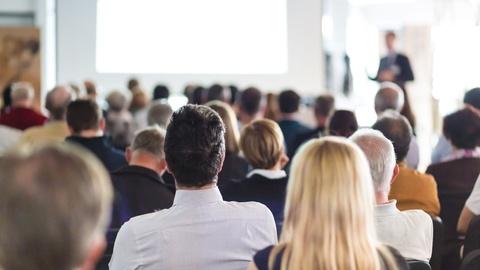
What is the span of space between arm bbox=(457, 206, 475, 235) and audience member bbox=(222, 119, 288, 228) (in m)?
0.84

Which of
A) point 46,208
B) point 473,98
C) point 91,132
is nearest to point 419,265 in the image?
point 46,208

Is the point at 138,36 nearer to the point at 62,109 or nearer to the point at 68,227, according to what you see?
the point at 62,109

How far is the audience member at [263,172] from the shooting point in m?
3.90

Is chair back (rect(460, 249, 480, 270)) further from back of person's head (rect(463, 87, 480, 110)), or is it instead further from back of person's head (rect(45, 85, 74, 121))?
back of person's head (rect(45, 85, 74, 121))

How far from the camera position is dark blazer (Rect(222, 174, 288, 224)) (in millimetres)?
3893

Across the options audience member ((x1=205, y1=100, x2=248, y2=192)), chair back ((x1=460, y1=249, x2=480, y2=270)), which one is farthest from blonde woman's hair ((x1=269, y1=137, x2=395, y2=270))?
audience member ((x1=205, y1=100, x2=248, y2=192))

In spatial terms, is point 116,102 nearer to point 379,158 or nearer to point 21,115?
point 21,115

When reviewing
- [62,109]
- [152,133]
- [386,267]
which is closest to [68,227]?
[386,267]

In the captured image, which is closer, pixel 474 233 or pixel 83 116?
pixel 474 233

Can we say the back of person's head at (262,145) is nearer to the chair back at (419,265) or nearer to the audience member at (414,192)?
the audience member at (414,192)

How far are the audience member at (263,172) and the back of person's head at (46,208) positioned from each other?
2.56 m

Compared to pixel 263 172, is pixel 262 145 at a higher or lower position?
higher

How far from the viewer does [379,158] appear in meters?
2.80

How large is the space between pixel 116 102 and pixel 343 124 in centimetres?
375
